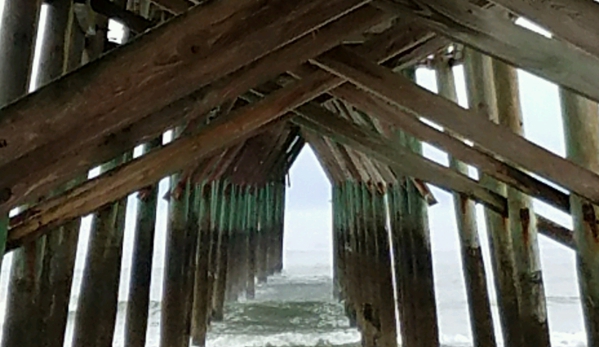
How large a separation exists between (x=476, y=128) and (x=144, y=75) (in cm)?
219

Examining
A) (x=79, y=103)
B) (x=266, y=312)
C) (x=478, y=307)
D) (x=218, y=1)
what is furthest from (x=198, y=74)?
(x=266, y=312)

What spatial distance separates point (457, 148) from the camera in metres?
3.90

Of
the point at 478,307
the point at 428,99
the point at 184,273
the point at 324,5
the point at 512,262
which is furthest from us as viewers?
the point at 184,273

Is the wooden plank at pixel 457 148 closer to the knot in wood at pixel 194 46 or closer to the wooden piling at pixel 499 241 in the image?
the wooden piling at pixel 499 241

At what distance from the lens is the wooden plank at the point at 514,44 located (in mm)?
2297

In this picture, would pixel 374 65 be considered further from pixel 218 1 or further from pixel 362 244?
pixel 362 244

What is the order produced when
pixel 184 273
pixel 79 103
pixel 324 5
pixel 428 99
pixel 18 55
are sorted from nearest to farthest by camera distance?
pixel 79 103 → pixel 324 5 → pixel 18 55 → pixel 428 99 → pixel 184 273

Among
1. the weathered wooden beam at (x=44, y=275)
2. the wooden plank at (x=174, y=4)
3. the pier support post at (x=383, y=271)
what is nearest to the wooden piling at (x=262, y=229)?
the pier support post at (x=383, y=271)

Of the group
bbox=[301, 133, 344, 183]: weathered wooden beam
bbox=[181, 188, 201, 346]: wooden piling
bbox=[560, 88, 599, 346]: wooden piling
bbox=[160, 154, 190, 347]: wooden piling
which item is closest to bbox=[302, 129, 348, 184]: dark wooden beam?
bbox=[301, 133, 344, 183]: weathered wooden beam

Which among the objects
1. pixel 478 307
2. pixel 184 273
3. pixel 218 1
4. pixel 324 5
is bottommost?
pixel 478 307

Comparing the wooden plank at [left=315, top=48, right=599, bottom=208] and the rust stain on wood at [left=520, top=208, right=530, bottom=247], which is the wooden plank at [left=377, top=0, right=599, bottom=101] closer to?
the wooden plank at [left=315, top=48, right=599, bottom=208]

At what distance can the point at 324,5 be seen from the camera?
6.51ft

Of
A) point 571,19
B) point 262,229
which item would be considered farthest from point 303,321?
point 571,19

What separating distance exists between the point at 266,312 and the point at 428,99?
888 cm
